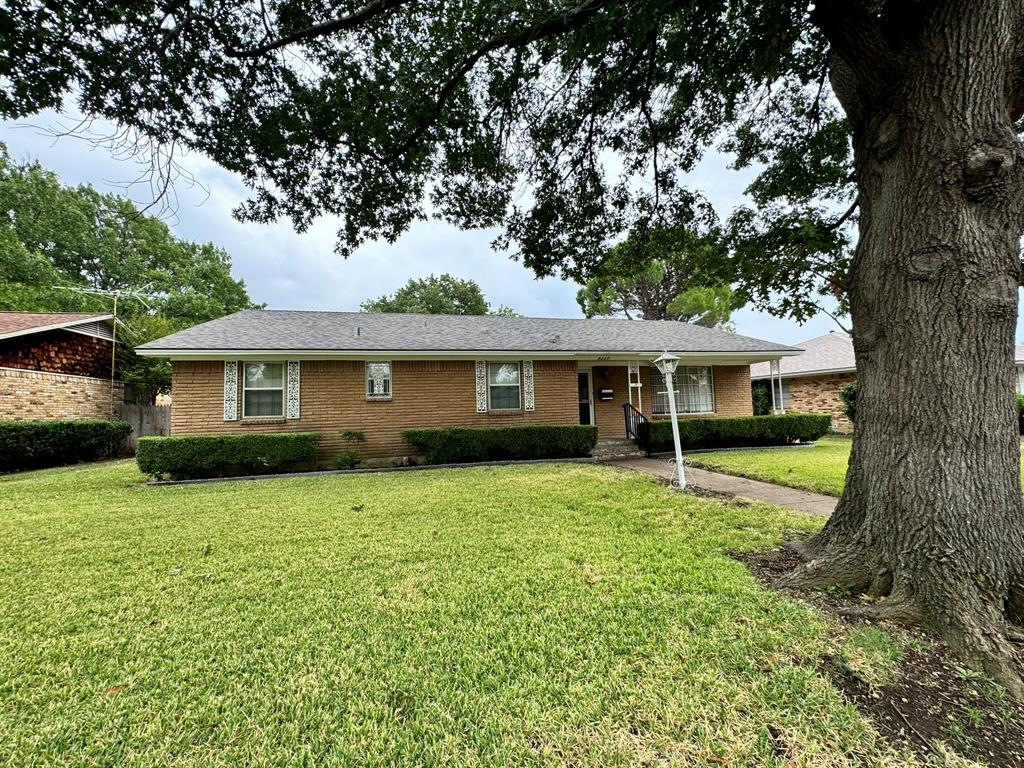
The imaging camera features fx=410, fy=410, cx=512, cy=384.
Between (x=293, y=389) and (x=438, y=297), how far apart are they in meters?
23.3

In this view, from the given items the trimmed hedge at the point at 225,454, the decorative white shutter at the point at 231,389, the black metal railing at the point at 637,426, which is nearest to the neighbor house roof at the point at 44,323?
the decorative white shutter at the point at 231,389

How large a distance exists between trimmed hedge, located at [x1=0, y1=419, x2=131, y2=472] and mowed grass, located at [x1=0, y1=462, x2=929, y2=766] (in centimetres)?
838

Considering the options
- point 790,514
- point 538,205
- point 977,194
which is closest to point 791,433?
point 790,514

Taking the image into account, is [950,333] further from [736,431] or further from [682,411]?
[682,411]

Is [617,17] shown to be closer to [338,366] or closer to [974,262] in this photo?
[974,262]

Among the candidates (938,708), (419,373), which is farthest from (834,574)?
(419,373)

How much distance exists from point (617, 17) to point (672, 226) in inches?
131

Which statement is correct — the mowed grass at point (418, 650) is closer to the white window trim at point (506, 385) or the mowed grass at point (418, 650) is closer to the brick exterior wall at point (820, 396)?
the white window trim at point (506, 385)

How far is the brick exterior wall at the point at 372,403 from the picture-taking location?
9672mm

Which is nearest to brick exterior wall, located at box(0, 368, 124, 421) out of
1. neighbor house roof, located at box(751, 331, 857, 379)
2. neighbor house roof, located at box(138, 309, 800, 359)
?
neighbor house roof, located at box(138, 309, 800, 359)

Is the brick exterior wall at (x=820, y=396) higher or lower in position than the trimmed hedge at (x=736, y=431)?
higher

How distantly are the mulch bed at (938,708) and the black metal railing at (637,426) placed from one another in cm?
906

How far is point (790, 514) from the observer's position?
500 cm

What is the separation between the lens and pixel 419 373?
11078 millimetres
